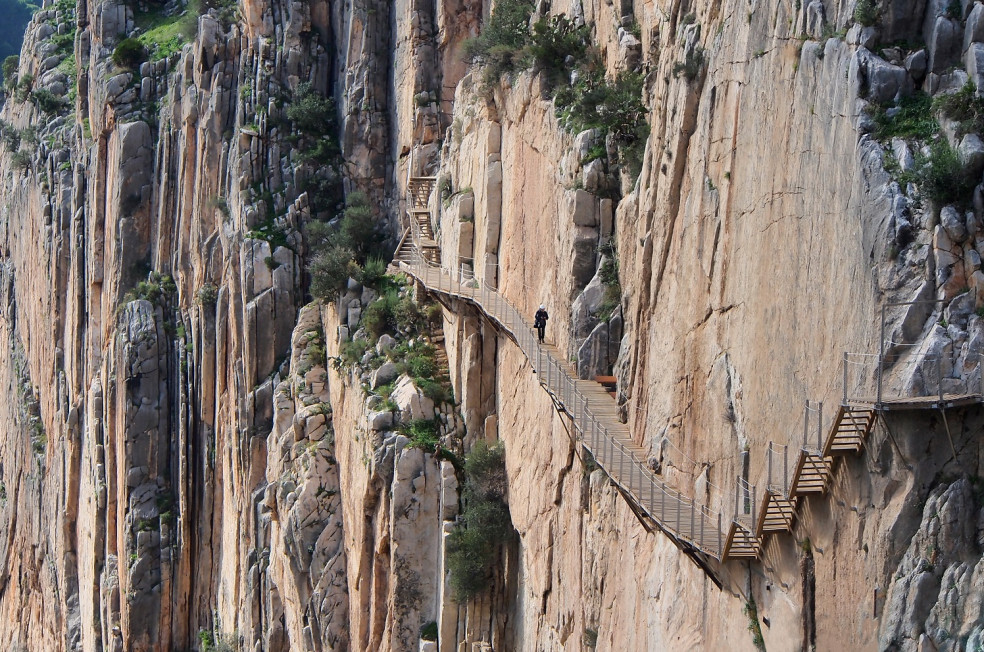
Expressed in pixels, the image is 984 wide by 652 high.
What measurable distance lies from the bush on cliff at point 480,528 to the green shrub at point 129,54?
34.9m

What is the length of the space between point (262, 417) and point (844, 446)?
105ft

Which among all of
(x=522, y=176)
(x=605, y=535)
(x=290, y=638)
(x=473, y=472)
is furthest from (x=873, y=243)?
(x=290, y=638)

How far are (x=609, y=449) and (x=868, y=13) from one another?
9829 mm

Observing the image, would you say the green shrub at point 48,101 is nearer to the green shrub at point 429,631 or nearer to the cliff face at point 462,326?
the cliff face at point 462,326

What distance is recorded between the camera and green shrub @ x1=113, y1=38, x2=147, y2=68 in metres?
59.1

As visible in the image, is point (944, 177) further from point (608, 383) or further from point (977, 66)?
point (608, 383)

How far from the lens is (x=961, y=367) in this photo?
48.0 ft

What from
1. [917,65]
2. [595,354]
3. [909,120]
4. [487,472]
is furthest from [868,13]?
[487,472]

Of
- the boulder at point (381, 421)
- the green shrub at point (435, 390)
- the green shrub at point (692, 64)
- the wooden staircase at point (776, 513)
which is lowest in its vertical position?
the wooden staircase at point (776, 513)

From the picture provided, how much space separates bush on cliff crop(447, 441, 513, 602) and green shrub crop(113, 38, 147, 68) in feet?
114

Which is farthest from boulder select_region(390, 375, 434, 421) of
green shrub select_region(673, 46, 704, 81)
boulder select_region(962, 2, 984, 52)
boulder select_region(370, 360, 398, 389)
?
boulder select_region(962, 2, 984, 52)

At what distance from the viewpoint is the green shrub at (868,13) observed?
16562 mm

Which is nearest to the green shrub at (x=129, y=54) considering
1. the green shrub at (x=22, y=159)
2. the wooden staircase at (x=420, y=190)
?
Answer: the green shrub at (x=22, y=159)

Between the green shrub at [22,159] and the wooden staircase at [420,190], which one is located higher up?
the green shrub at [22,159]
